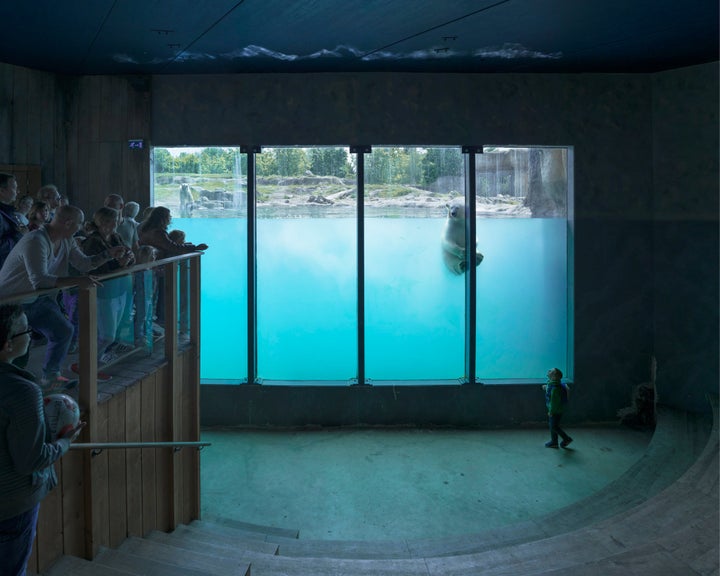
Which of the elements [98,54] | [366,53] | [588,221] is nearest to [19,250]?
[98,54]

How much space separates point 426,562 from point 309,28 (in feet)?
15.4

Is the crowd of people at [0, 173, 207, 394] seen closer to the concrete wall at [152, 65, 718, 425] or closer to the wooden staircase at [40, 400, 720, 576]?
the wooden staircase at [40, 400, 720, 576]

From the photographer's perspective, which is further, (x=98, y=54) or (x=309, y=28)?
(x=98, y=54)

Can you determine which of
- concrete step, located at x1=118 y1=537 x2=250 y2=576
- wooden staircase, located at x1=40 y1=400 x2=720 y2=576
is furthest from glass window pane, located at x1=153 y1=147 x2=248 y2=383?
concrete step, located at x1=118 y1=537 x2=250 y2=576

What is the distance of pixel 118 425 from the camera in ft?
12.7

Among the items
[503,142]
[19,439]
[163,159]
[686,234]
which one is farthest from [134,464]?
[686,234]

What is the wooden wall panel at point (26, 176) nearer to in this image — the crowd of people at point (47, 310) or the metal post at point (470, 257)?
the crowd of people at point (47, 310)

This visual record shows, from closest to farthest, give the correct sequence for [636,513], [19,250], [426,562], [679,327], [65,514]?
[65,514] → [19,250] → [426,562] → [636,513] → [679,327]

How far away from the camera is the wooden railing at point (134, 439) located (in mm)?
3305

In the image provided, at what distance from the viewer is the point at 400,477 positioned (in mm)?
6266

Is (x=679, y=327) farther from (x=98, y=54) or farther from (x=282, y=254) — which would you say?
(x=98, y=54)

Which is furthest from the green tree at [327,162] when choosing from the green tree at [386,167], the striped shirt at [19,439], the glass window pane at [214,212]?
the striped shirt at [19,439]

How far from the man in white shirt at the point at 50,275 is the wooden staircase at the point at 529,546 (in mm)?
1118

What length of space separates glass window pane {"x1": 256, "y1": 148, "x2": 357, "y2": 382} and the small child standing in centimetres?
237
